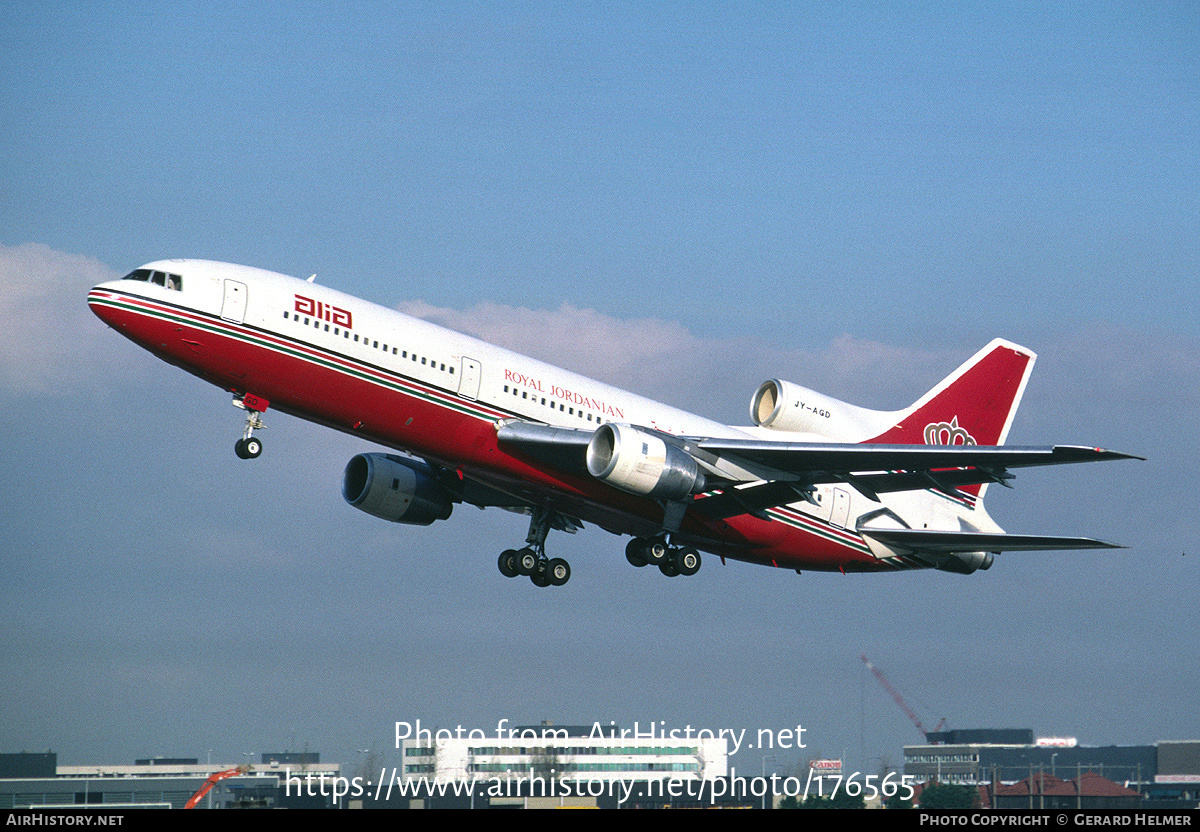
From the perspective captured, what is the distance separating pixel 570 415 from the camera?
42656 mm

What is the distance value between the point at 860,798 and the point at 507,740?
1627cm

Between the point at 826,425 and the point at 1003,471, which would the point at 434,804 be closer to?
the point at 826,425

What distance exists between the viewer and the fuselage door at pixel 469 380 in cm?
3994

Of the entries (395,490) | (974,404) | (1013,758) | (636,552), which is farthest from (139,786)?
(1013,758)

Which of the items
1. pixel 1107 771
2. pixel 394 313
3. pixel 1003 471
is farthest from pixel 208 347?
pixel 1107 771

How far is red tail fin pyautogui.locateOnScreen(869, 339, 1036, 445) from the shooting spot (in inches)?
1989

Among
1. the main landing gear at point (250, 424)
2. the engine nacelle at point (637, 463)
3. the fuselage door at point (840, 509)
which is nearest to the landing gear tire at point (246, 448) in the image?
the main landing gear at point (250, 424)

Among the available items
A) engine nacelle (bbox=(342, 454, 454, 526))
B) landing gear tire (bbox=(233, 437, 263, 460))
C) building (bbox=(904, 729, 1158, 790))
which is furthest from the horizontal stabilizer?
building (bbox=(904, 729, 1158, 790))

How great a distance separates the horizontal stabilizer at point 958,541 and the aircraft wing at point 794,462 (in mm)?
2934

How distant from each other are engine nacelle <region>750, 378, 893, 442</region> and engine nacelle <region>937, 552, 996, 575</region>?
5370mm

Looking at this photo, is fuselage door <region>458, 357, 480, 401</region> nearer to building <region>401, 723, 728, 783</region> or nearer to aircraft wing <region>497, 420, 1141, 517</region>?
aircraft wing <region>497, 420, 1141, 517</region>

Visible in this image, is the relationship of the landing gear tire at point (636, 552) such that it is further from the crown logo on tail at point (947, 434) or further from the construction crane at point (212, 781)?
the construction crane at point (212, 781)
